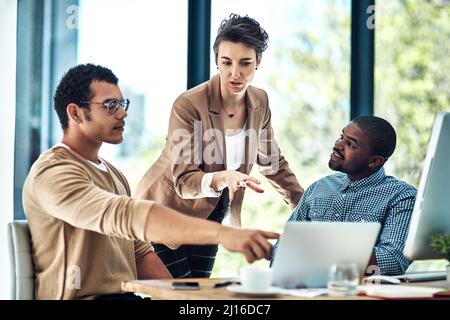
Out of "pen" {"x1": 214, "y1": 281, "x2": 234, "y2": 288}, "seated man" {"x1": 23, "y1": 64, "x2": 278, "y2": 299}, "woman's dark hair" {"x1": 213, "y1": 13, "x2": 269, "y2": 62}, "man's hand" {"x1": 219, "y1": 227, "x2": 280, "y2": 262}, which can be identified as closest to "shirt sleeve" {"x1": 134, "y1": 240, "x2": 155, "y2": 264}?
"seated man" {"x1": 23, "y1": 64, "x2": 278, "y2": 299}

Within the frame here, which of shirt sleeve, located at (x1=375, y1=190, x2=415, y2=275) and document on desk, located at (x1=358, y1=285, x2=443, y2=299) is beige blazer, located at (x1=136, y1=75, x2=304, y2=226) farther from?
document on desk, located at (x1=358, y1=285, x2=443, y2=299)

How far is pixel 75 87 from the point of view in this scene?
8.71 ft

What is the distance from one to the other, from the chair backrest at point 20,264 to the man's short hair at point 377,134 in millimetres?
1466

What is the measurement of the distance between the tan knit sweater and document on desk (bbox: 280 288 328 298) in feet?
1.73

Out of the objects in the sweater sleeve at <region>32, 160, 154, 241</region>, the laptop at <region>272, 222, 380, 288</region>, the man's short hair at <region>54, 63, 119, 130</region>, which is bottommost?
the laptop at <region>272, 222, 380, 288</region>

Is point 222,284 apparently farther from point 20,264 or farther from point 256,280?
point 20,264

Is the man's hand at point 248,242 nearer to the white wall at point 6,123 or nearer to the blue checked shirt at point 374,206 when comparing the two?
the blue checked shirt at point 374,206

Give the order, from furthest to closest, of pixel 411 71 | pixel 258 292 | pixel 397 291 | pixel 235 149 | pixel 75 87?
pixel 411 71 → pixel 235 149 → pixel 75 87 → pixel 397 291 → pixel 258 292

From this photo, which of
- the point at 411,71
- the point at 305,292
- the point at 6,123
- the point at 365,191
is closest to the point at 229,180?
the point at 365,191

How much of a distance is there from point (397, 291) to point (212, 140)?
175 cm

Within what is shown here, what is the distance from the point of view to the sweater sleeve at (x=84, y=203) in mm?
2117

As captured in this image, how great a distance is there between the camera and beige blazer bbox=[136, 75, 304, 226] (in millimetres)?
3488
